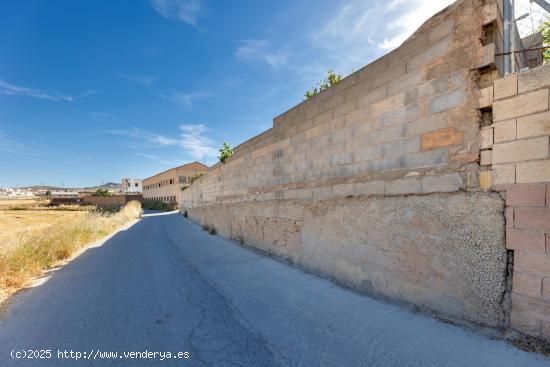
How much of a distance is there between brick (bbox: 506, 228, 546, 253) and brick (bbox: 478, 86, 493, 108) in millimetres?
1248

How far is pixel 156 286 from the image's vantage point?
430cm

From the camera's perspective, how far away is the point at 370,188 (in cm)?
365

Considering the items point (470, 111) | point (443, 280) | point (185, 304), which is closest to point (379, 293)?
point (443, 280)

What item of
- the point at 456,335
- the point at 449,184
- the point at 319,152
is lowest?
the point at 456,335

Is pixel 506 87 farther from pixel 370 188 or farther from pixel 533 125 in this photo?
pixel 370 188

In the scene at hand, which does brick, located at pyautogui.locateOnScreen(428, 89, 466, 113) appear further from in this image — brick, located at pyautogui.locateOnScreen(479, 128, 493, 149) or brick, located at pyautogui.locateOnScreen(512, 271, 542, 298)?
brick, located at pyautogui.locateOnScreen(512, 271, 542, 298)

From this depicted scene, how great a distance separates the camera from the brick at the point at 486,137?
246 cm

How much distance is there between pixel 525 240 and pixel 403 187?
4.05 feet

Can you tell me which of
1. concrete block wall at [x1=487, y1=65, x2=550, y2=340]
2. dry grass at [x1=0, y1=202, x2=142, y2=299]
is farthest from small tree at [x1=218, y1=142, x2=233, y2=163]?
concrete block wall at [x1=487, y1=65, x2=550, y2=340]

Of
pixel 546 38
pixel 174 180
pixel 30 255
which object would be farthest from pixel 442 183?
pixel 174 180

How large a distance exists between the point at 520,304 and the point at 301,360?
6.66ft

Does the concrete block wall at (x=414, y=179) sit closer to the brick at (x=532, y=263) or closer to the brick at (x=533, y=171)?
the brick at (x=532, y=263)

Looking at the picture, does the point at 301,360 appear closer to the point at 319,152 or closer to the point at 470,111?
the point at 470,111

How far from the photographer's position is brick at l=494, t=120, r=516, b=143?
2318 mm
